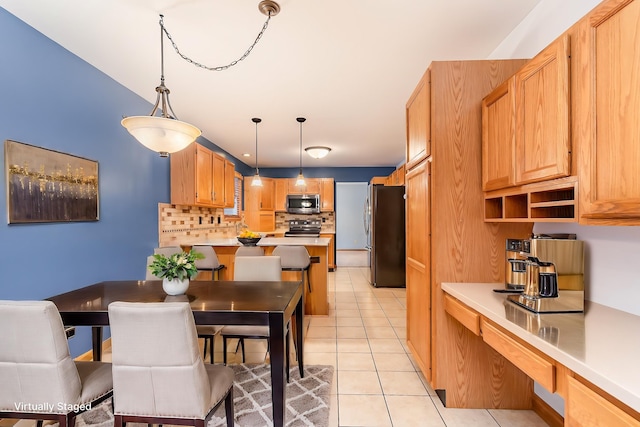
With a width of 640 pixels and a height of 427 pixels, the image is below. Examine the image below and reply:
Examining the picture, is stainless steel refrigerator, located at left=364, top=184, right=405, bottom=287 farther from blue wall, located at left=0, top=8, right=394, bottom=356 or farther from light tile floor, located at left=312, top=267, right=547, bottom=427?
blue wall, located at left=0, top=8, right=394, bottom=356

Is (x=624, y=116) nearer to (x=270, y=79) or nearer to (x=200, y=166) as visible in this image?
(x=270, y=79)

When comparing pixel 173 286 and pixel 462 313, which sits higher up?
pixel 173 286

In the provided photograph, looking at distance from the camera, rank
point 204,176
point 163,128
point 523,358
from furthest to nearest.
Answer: point 204,176 < point 163,128 < point 523,358

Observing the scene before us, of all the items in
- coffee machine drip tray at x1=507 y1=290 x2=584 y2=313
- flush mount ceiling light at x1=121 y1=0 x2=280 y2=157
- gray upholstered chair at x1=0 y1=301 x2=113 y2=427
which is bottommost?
gray upholstered chair at x1=0 y1=301 x2=113 y2=427

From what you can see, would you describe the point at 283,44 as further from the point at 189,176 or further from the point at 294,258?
the point at 189,176

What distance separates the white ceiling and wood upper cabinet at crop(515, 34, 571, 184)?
77cm

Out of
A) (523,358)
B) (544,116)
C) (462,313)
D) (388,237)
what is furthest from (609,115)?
(388,237)

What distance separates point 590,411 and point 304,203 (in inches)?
255

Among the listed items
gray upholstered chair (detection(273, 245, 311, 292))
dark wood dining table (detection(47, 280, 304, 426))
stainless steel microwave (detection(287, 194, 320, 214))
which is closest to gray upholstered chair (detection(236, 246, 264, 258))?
gray upholstered chair (detection(273, 245, 311, 292))

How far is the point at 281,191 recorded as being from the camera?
7.48 meters

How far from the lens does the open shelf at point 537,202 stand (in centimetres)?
131

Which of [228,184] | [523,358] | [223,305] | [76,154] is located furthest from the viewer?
[228,184]

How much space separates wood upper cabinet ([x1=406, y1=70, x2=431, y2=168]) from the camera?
6.56ft

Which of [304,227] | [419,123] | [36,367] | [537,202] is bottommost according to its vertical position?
[36,367]
